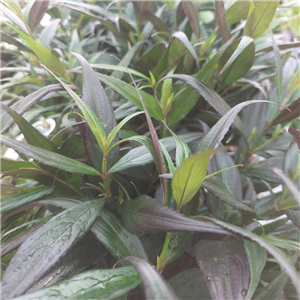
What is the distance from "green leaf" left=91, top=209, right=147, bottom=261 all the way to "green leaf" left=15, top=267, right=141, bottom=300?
0.14ft

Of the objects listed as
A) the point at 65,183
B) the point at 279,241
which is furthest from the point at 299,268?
the point at 65,183

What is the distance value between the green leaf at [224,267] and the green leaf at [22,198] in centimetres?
26

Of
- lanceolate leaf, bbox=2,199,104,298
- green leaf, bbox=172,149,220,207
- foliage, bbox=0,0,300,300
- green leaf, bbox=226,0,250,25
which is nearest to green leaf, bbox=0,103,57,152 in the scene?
foliage, bbox=0,0,300,300

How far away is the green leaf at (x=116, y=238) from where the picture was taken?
0.37 metres

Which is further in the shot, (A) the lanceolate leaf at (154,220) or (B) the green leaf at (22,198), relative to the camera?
(B) the green leaf at (22,198)

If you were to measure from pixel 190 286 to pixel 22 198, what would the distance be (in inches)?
11.6

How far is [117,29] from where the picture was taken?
2.20 feet

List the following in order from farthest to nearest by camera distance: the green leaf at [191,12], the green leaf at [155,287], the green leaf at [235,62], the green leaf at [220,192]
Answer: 1. the green leaf at [191,12]
2. the green leaf at [235,62]
3. the green leaf at [220,192]
4. the green leaf at [155,287]

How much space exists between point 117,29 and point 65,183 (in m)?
0.42

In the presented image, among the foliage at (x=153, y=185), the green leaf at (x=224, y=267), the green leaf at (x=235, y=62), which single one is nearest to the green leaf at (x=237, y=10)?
the foliage at (x=153, y=185)

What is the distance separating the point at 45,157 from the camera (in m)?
0.36

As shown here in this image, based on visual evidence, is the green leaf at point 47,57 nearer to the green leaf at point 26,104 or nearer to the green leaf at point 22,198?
the green leaf at point 26,104

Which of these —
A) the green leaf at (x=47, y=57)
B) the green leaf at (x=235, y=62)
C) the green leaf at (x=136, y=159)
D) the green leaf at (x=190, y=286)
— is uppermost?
the green leaf at (x=47, y=57)

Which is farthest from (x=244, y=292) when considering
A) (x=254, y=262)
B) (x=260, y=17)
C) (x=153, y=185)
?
(x=260, y=17)
